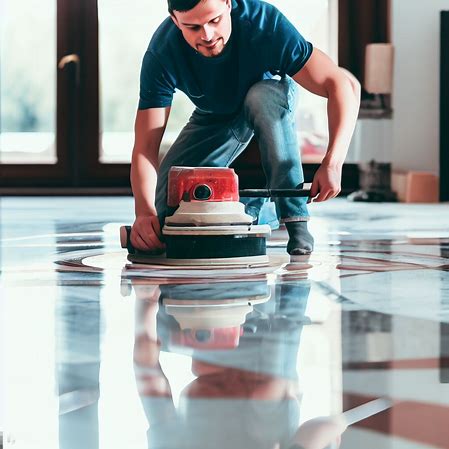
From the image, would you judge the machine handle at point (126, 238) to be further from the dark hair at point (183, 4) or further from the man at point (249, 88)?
the dark hair at point (183, 4)

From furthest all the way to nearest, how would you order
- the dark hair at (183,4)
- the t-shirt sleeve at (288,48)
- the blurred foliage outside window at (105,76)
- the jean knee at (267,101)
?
the blurred foliage outside window at (105,76) → the jean knee at (267,101) → the t-shirt sleeve at (288,48) → the dark hair at (183,4)

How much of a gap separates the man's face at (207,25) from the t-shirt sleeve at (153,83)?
0.15 meters

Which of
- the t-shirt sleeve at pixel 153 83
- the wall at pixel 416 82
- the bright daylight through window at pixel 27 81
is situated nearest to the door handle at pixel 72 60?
the bright daylight through window at pixel 27 81

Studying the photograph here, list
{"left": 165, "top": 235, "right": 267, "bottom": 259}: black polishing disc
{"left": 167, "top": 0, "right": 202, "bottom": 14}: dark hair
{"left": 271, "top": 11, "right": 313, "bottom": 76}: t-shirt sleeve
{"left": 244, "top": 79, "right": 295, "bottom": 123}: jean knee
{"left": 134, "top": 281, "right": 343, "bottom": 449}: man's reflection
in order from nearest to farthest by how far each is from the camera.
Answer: {"left": 134, "top": 281, "right": 343, "bottom": 449}: man's reflection, {"left": 167, "top": 0, "right": 202, "bottom": 14}: dark hair, {"left": 165, "top": 235, "right": 267, "bottom": 259}: black polishing disc, {"left": 271, "top": 11, "right": 313, "bottom": 76}: t-shirt sleeve, {"left": 244, "top": 79, "right": 295, "bottom": 123}: jean knee

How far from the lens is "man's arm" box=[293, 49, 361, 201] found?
221 centimetres

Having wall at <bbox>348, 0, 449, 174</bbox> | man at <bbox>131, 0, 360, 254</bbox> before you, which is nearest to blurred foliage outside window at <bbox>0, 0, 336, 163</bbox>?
wall at <bbox>348, 0, 449, 174</bbox>

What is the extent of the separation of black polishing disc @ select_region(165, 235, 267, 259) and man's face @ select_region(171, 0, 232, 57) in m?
0.45

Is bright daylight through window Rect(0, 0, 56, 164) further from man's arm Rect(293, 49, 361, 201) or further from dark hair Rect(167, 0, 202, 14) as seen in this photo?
dark hair Rect(167, 0, 202, 14)

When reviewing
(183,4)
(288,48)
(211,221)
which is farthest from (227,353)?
(288,48)

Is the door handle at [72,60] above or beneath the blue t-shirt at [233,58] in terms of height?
above

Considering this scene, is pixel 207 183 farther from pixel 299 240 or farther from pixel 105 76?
pixel 105 76

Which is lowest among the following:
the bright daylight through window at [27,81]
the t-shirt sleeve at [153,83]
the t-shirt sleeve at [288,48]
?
the t-shirt sleeve at [153,83]

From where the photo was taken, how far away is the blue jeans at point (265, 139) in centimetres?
251

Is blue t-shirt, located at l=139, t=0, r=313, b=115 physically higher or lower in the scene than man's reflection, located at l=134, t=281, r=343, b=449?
higher
